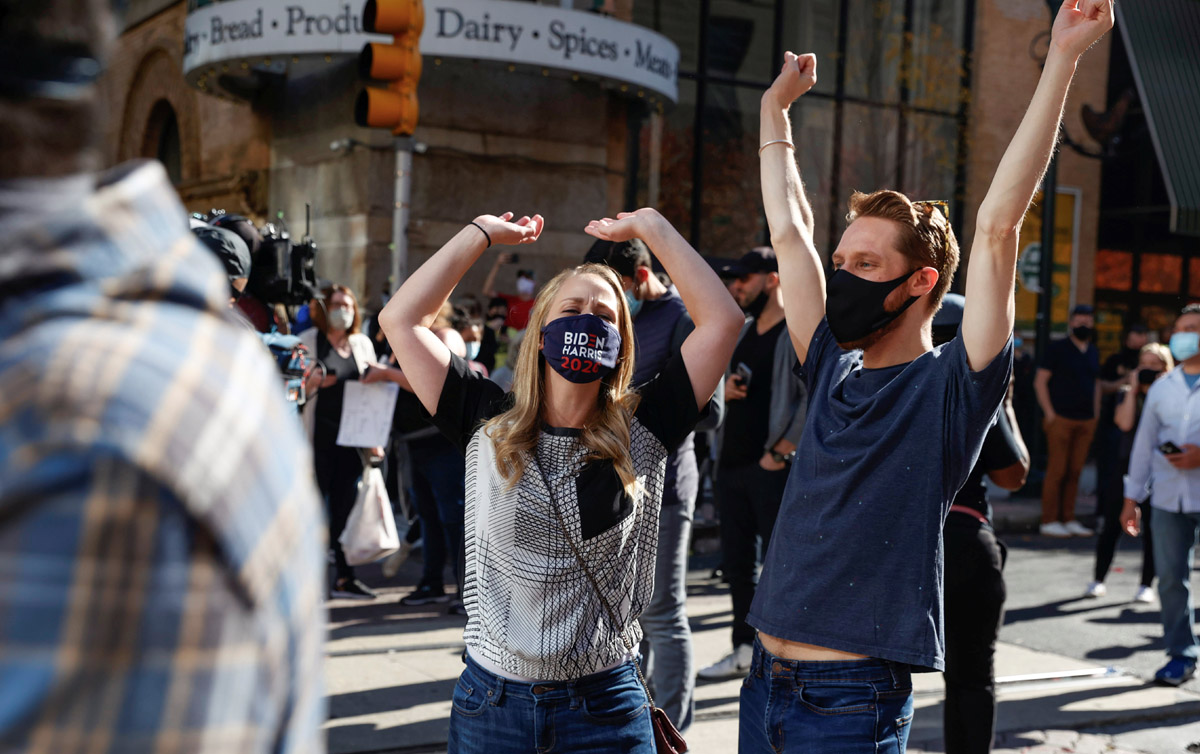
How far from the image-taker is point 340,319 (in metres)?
7.59

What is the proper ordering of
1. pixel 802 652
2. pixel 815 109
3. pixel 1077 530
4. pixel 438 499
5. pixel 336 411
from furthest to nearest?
pixel 815 109
pixel 1077 530
pixel 336 411
pixel 438 499
pixel 802 652

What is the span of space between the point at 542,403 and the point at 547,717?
74 cm

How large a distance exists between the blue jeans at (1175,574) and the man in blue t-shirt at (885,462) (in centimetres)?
448

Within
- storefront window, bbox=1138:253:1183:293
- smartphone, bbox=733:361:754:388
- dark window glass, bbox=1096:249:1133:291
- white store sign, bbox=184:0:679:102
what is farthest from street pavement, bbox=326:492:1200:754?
storefront window, bbox=1138:253:1183:293

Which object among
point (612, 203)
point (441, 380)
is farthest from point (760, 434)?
point (612, 203)

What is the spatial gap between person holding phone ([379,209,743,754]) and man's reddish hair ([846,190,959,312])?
1.49 feet

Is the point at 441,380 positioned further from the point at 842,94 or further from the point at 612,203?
the point at 842,94

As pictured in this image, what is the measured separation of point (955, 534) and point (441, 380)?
2033 millimetres

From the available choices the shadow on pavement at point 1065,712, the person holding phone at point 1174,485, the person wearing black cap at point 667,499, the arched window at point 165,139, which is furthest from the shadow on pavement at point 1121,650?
the arched window at point 165,139

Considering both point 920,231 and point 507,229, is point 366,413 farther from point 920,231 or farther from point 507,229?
point 920,231

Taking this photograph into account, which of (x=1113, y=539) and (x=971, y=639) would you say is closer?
(x=971, y=639)

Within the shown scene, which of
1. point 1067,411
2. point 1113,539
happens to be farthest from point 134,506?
point 1067,411

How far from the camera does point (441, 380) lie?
2818 mm

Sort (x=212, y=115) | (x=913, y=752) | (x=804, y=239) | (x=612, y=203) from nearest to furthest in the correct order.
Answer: (x=804, y=239) < (x=913, y=752) < (x=612, y=203) < (x=212, y=115)
